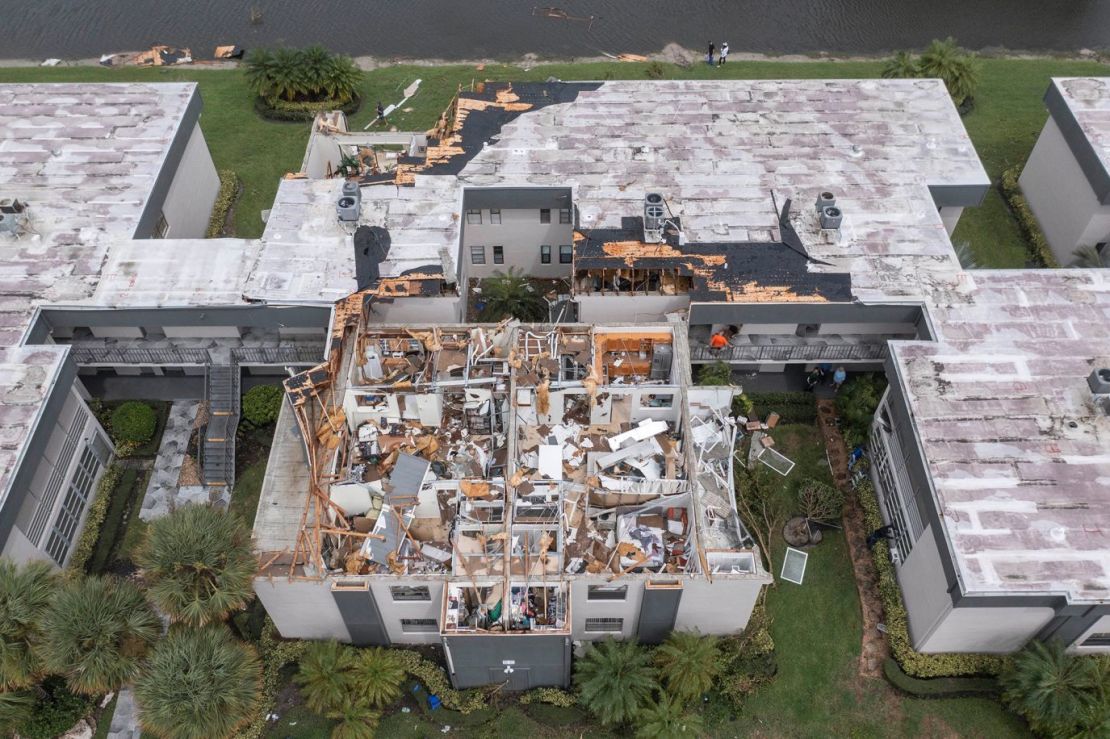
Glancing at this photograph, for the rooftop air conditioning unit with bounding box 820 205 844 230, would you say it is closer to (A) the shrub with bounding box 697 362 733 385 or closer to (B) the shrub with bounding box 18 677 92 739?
(A) the shrub with bounding box 697 362 733 385

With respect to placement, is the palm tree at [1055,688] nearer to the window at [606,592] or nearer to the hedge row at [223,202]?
the window at [606,592]

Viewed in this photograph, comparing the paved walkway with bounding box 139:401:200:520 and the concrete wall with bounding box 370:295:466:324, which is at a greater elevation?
the concrete wall with bounding box 370:295:466:324

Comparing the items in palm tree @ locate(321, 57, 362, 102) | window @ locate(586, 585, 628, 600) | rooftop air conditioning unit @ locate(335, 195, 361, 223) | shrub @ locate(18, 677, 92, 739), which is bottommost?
shrub @ locate(18, 677, 92, 739)

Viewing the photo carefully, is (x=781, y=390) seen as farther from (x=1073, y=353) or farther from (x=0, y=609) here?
(x=0, y=609)

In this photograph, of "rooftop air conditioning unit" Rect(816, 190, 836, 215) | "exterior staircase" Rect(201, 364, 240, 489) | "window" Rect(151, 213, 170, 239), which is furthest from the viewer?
"window" Rect(151, 213, 170, 239)

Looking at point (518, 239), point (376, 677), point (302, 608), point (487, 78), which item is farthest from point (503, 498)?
point (487, 78)

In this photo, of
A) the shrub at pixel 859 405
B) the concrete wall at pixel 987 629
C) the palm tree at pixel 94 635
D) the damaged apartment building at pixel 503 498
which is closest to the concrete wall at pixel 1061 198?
the shrub at pixel 859 405

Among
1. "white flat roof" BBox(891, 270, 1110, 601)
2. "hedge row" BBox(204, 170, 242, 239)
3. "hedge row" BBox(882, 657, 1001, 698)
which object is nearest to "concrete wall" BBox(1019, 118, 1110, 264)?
"white flat roof" BBox(891, 270, 1110, 601)
